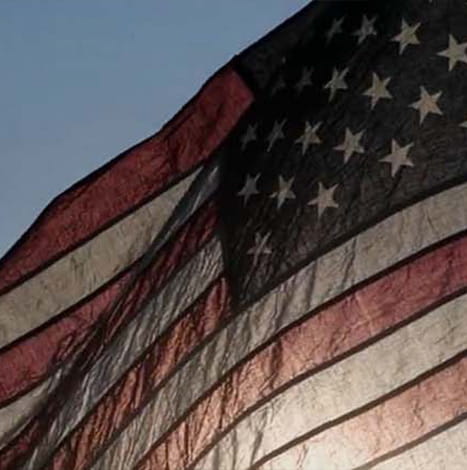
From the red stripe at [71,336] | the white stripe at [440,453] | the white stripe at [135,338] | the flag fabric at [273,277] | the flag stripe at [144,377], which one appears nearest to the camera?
the white stripe at [440,453]

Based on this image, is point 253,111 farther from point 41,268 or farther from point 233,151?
point 41,268

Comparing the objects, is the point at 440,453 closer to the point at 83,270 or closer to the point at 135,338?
the point at 135,338

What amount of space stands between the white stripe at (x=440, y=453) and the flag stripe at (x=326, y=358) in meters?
0.29

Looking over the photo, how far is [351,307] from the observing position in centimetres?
641

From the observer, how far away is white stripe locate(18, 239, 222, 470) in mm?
7035

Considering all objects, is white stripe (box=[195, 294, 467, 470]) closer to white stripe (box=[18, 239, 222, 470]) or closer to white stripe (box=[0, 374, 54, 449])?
white stripe (box=[18, 239, 222, 470])

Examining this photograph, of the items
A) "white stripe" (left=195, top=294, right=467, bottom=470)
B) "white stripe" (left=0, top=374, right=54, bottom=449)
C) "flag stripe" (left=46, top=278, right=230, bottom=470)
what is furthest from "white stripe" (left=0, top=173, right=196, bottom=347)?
"white stripe" (left=195, top=294, right=467, bottom=470)

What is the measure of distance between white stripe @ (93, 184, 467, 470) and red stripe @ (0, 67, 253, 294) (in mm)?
1385

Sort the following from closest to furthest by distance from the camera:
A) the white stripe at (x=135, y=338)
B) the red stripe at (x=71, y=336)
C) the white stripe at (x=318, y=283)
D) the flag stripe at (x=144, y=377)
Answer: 1. the white stripe at (x=318, y=283)
2. the flag stripe at (x=144, y=377)
3. the white stripe at (x=135, y=338)
4. the red stripe at (x=71, y=336)

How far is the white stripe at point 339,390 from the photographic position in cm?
623

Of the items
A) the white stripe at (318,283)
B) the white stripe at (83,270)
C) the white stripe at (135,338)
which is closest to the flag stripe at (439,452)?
the white stripe at (318,283)

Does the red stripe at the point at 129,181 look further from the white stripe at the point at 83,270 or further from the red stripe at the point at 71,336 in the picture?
the red stripe at the point at 71,336

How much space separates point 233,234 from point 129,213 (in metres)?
1.01

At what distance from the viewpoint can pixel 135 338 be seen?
283 inches
